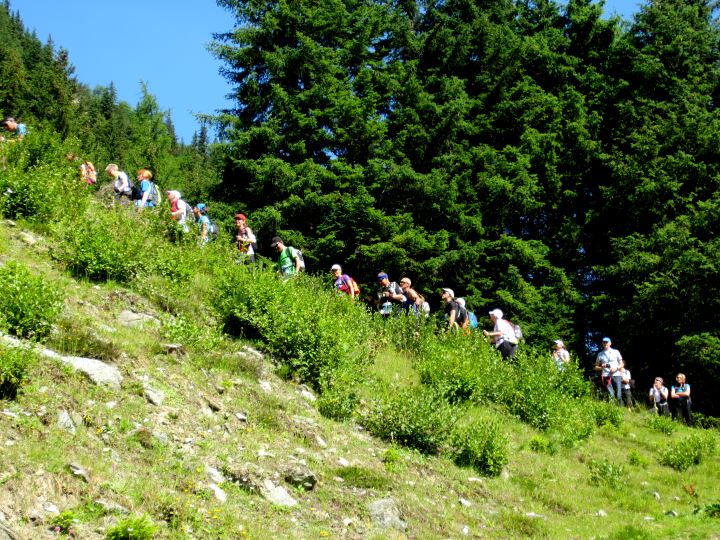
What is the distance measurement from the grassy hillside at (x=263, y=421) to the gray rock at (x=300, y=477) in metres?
0.02

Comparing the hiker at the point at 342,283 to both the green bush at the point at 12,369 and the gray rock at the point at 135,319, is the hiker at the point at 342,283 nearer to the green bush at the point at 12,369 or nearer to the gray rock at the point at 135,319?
the gray rock at the point at 135,319

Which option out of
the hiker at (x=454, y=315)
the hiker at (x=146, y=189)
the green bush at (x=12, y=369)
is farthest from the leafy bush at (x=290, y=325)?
the hiker at (x=146, y=189)

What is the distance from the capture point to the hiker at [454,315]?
1543cm

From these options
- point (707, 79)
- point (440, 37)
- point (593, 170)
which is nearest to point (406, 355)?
point (593, 170)

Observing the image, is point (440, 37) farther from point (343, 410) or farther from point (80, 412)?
point (80, 412)

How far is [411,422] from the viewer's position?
32.3 feet

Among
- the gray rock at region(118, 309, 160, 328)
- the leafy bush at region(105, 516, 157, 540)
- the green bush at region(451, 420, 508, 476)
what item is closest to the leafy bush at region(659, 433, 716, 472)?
the green bush at region(451, 420, 508, 476)

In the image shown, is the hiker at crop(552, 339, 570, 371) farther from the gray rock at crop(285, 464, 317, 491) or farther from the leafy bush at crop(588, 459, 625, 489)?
the gray rock at crop(285, 464, 317, 491)

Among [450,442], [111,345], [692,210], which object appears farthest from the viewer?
[692,210]

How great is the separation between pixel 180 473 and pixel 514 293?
18.5 meters

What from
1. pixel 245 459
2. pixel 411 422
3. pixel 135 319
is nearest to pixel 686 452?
Answer: pixel 411 422

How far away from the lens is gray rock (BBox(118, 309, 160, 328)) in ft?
30.9

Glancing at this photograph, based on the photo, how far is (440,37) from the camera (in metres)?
28.3

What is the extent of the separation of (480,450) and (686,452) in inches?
207
